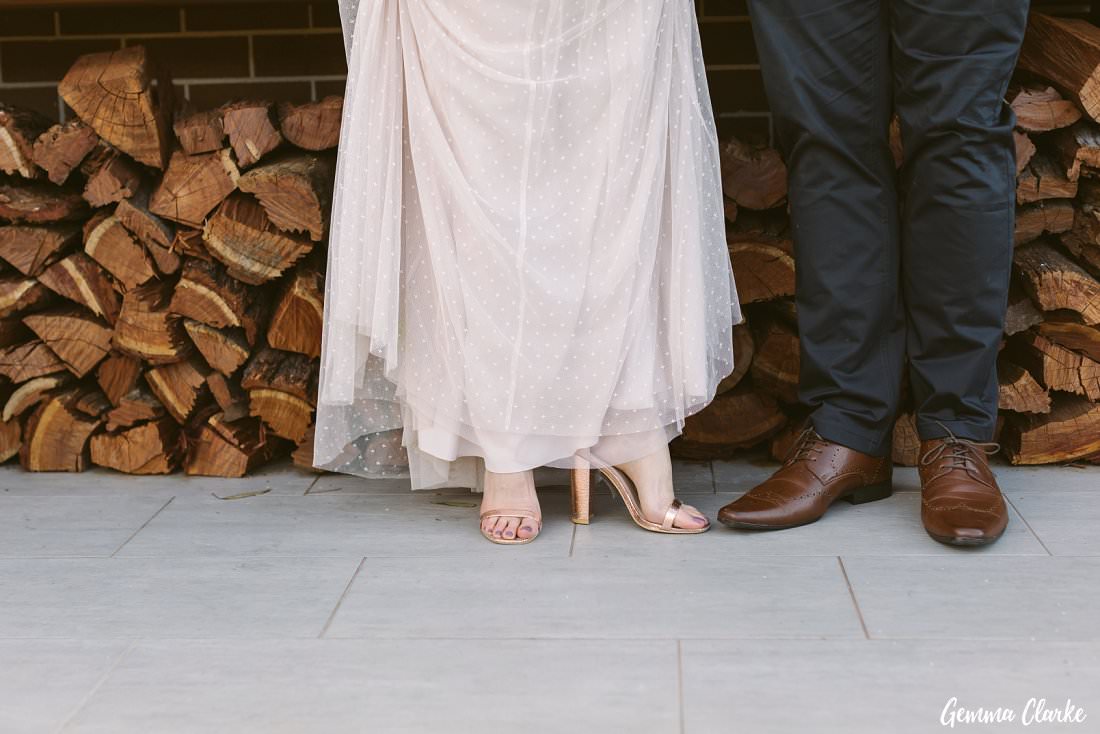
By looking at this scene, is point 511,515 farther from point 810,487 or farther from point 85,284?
point 85,284

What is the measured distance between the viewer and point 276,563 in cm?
190

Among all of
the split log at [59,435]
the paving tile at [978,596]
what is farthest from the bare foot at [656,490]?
the split log at [59,435]

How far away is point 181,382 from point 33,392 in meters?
0.30

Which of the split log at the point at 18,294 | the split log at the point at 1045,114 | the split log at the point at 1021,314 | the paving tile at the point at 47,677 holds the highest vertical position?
the split log at the point at 1045,114

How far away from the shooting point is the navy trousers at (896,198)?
6.16 ft

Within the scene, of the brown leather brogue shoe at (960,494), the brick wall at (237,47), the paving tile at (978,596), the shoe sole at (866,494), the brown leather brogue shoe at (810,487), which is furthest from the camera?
the brick wall at (237,47)

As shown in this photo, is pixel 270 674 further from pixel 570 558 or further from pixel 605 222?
pixel 605 222

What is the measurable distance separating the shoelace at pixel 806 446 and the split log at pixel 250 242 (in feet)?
3.05

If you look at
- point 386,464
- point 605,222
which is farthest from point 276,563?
point 605,222

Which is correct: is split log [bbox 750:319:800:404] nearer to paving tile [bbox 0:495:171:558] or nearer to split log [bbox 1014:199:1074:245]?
split log [bbox 1014:199:1074:245]

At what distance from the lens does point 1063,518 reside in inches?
78.8

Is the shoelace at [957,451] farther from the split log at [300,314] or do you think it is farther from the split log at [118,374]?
the split log at [118,374]

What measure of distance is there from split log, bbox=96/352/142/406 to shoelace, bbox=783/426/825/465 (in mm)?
1242
